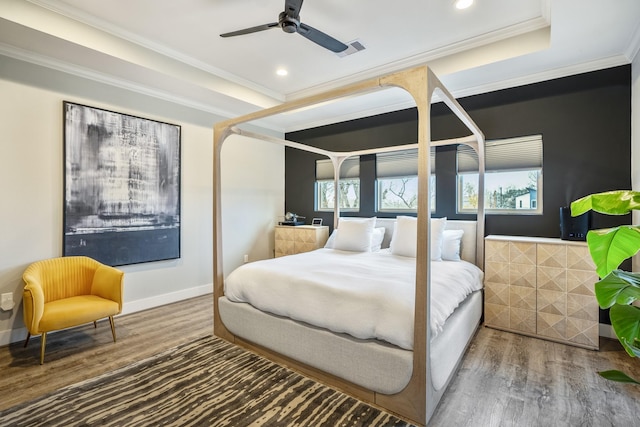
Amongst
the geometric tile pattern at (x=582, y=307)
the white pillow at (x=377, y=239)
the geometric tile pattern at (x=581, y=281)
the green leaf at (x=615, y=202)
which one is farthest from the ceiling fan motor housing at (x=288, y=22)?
the geometric tile pattern at (x=582, y=307)

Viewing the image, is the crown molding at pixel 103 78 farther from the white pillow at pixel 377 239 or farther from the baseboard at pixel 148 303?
the white pillow at pixel 377 239

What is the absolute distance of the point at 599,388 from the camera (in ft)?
7.06

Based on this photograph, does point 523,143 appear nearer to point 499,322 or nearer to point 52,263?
point 499,322

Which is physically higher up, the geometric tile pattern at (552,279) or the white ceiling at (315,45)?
the white ceiling at (315,45)

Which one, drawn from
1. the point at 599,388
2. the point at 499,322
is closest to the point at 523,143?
the point at 499,322

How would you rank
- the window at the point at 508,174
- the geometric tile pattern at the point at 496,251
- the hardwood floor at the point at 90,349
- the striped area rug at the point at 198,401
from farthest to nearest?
the window at the point at 508,174
the geometric tile pattern at the point at 496,251
the hardwood floor at the point at 90,349
the striped area rug at the point at 198,401

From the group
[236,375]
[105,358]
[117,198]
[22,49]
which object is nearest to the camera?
[236,375]

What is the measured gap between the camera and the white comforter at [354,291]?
1.93m

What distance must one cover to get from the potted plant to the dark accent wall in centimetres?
226

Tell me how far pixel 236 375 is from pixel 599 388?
8.54 feet

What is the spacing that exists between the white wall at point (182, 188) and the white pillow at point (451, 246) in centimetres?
301

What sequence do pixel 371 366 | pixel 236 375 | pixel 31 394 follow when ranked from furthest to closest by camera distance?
pixel 236 375 → pixel 31 394 → pixel 371 366

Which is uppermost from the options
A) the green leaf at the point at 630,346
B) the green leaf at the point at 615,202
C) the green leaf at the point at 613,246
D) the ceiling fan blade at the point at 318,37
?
the ceiling fan blade at the point at 318,37

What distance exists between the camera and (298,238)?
194 inches
